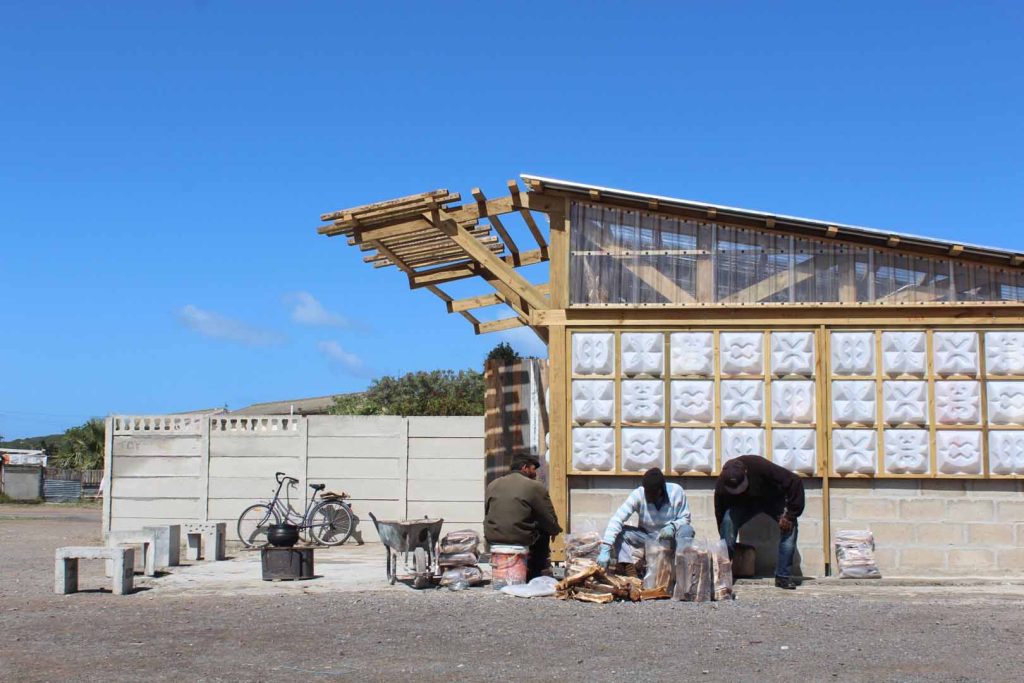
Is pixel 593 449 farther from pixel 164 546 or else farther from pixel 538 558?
pixel 164 546

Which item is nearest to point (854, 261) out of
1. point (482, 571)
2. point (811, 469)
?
point (811, 469)

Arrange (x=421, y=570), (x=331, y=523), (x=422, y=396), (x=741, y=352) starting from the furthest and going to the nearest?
(x=422, y=396), (x=331, y=523), (x=741, y=352), (x=421, y=570)

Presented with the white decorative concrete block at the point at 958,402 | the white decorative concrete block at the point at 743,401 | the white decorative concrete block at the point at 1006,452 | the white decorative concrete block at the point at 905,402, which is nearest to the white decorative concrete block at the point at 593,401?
the white decorative concrete block at the point at 743,401

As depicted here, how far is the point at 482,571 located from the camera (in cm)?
1318

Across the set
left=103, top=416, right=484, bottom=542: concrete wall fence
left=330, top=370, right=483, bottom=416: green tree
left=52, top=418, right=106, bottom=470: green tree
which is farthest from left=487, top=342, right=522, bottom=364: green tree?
left=52, top=418, right=106, bottom=470: green tree

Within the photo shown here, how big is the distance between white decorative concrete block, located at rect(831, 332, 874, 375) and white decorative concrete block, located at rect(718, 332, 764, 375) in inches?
34.7

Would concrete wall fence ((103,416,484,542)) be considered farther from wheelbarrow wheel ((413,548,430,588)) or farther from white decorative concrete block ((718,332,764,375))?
white decorative concrete block ((718,332,764,375))

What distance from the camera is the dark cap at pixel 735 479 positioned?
12.5 m

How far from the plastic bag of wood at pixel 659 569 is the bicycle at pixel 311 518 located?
819 centimetres

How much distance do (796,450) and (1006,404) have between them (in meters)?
2.51

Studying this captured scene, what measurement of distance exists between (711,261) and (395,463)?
7.73 m

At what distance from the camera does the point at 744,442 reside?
1342cm

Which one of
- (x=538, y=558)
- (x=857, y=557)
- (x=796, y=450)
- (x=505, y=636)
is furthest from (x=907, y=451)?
(x=505, y=636)

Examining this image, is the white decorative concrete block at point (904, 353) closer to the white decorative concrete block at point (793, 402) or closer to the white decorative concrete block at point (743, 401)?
the white decorative concrete block at point (793, 402)
